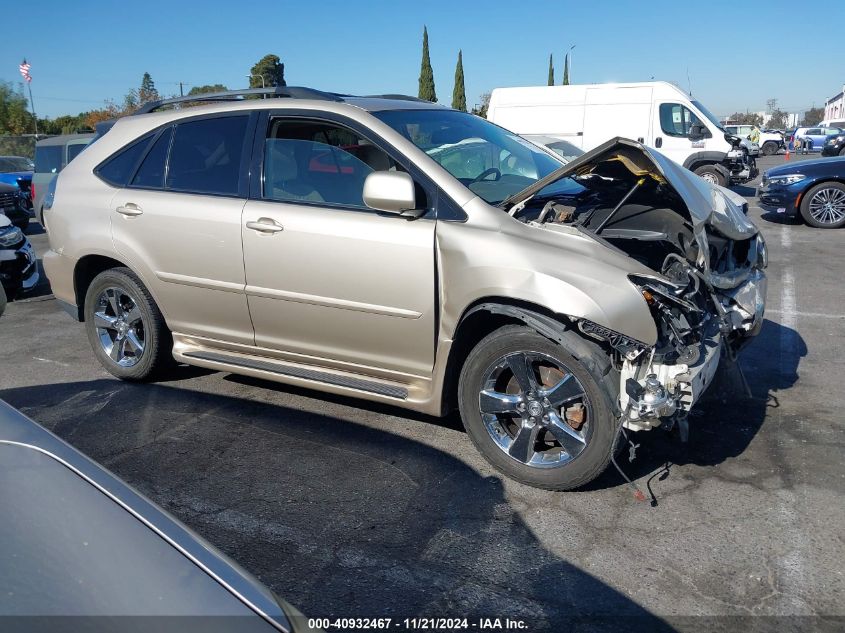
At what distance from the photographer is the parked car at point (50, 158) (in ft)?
43.2

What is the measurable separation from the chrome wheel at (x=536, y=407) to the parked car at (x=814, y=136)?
139 feet

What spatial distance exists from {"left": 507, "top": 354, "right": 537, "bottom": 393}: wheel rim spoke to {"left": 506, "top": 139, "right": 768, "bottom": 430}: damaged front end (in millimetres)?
320

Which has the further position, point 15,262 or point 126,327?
point 15,262

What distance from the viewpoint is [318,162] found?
409 centimetres

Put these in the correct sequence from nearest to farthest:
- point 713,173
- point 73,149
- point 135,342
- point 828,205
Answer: point 135,342 → point 828,205 → point 73,149 → point 713,173

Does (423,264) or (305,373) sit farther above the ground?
(423,264)

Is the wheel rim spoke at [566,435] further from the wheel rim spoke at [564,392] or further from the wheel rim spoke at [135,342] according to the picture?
the wheel rim spoke at [135,342]

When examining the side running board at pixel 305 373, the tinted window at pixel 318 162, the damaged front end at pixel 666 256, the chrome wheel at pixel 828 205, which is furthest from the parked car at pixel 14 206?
the chrome wheel at pixel 828 205

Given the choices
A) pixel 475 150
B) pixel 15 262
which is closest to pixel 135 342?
pixel 475 150

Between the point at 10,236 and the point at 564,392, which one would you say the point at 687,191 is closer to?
the point at 564,392

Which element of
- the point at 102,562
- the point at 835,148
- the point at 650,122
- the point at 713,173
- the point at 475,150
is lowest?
the point at 102,562

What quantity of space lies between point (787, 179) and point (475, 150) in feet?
29.7

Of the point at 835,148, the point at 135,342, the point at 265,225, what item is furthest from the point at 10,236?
the point at 835,148

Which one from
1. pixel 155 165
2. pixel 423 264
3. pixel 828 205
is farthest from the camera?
pixel 828 205
